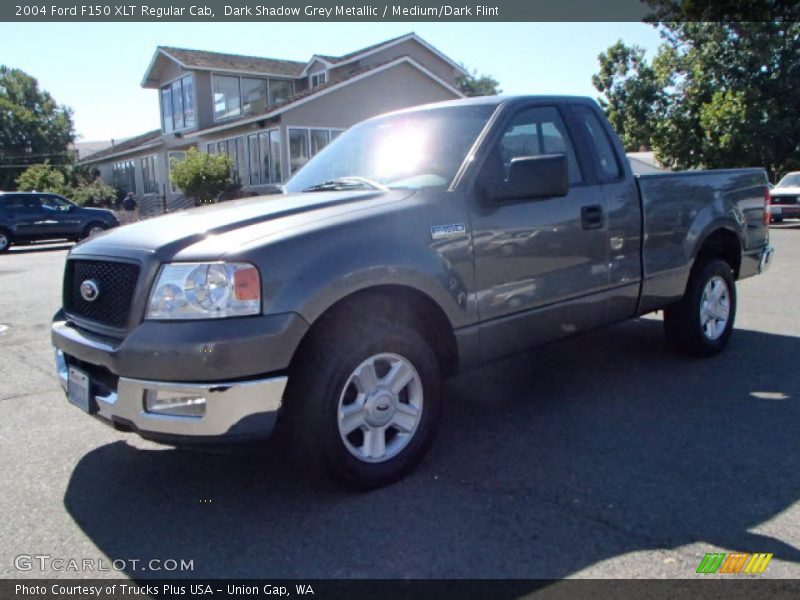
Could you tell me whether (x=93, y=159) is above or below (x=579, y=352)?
above

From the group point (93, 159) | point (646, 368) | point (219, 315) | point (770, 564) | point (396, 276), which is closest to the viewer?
point (770, 564)

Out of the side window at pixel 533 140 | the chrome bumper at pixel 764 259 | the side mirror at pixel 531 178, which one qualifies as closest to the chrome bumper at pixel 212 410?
the side mirror at pixel 531 178

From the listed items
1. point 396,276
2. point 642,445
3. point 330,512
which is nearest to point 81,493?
point 330,512

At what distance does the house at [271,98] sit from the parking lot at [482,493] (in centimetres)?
1922

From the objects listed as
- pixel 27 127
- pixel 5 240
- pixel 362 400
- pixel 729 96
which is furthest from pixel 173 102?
pixel 27 127

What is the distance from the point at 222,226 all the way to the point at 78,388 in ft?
3.42

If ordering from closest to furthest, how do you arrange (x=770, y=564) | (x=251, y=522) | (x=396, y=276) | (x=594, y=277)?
1. (x=770, y=564)
2. (x=251, y=522)
3. (x=396, y=276)
4. (x=594, y=277)

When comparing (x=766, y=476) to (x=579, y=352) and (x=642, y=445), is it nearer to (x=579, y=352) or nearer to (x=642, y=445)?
(x=642, y=445)

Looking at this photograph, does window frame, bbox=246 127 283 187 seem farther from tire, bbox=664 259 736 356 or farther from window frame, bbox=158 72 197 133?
tire, bbox=664 259 736 356

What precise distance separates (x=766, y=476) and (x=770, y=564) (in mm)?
853

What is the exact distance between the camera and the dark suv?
744 inches

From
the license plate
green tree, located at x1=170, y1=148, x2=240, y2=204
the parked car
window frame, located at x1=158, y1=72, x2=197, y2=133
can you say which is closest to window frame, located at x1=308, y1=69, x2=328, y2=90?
window frame, located at x1=158, y1=72, x2=197, y2=133

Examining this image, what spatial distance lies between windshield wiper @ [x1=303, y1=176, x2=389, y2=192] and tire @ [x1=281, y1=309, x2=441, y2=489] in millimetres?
898

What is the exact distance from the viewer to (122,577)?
2.68m
